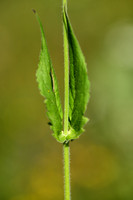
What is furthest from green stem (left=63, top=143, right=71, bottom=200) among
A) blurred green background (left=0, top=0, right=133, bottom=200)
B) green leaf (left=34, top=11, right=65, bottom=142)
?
blurred green background (left=0, top=0, right=133, bottom=200)

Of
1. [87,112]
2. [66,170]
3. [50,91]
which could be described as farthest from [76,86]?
[87,112]

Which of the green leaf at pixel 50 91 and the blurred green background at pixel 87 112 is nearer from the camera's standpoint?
the green leaf at pixel 50 91

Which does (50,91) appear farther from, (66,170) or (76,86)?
(66,170)

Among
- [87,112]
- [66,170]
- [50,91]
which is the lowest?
[66,170]

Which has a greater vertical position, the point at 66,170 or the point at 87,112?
the point at 87,112

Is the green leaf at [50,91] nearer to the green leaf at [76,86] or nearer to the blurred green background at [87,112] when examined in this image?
the green leaf at [76,86]

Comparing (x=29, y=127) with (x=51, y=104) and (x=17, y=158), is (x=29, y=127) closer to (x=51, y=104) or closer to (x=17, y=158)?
(x=17, y=158)

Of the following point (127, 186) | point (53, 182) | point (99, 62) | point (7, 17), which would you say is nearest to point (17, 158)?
point (53, 182)

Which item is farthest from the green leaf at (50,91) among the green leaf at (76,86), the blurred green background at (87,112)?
the blurred green background at (87,112)
